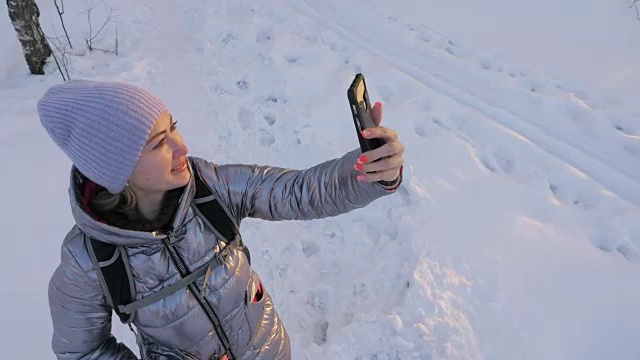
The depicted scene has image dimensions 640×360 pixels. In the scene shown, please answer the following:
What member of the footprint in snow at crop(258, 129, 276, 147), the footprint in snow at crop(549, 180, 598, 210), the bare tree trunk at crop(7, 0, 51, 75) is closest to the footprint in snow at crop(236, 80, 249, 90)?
the footprint in snow at crop(258, 129, 276, 147)

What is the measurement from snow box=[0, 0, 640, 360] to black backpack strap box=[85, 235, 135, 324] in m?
1.45

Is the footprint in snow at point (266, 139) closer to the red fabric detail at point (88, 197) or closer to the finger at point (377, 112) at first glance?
the red fabric detail at point (88, 197)

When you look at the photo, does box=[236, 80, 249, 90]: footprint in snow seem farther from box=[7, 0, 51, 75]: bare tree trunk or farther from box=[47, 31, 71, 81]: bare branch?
box=[7, 0, 51, 75]: bare tree trunk

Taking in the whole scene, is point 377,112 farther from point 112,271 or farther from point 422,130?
point 422,130

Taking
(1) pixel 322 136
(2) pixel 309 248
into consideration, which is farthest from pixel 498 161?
(2) pixel 309 248

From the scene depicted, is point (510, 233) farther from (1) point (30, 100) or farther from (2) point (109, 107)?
(1) point (30, 100)

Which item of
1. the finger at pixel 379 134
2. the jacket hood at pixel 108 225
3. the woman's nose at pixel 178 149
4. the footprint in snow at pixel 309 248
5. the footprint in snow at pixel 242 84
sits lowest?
the footprint in snow at pixel 309 248

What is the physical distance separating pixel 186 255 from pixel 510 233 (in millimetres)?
2406

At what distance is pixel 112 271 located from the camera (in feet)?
5.04

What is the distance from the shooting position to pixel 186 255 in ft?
5.46

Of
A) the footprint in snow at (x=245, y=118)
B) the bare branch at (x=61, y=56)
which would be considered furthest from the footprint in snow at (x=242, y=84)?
the bare branch at (x=61, y=56)

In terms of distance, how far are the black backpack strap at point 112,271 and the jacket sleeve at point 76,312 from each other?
37mm

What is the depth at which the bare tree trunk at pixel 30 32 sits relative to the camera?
4.64 meters

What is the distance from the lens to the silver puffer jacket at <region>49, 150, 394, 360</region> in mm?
1535
